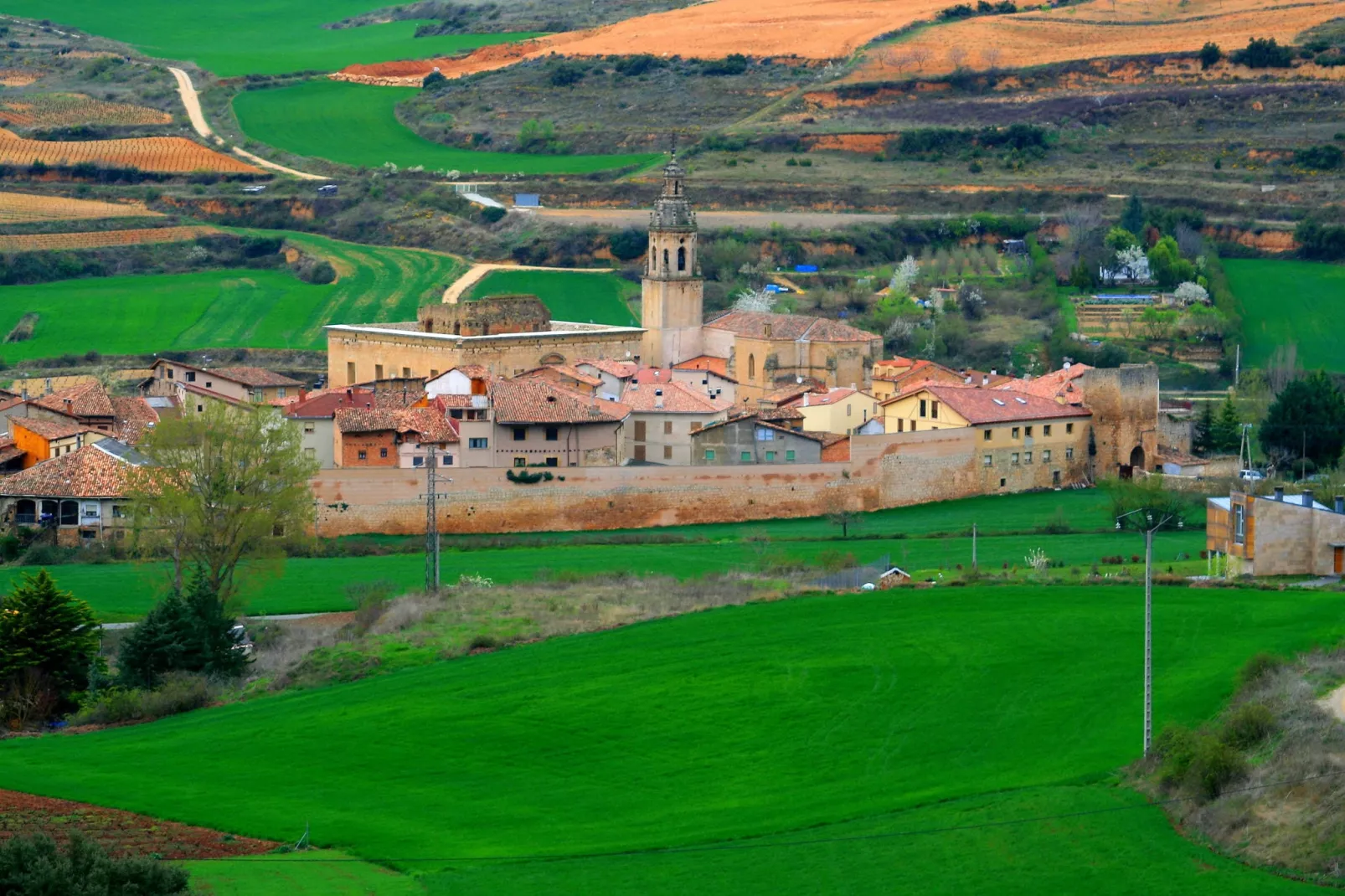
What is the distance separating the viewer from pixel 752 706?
108 feet

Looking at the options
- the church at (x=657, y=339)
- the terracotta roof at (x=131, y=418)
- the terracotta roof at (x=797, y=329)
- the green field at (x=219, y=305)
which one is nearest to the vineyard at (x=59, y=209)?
the green field at (x=219, y=305)

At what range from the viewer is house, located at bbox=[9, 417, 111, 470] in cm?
5284

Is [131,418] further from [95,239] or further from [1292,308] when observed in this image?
[1292,308]

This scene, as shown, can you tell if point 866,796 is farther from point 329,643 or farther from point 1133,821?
point 329,643

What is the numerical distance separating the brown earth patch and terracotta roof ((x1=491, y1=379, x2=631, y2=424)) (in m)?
24.4

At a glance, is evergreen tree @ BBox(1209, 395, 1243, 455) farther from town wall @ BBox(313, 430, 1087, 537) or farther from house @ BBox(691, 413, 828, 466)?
house @ BBox(691, 413, 828, 466)

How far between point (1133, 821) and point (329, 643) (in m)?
15.7

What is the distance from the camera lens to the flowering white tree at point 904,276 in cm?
7962

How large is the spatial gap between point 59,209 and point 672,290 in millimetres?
37098

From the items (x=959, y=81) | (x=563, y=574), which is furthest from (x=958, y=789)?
(x=959, y=81)

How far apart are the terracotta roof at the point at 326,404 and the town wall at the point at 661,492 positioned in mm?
3651

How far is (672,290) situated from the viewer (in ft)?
211

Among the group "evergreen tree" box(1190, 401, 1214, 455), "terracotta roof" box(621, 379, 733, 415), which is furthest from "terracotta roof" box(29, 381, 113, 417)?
"evergreen tree" box(1190, 401, 1214, 455)

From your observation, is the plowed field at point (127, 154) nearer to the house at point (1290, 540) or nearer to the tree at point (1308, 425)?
the tree at point (1308, 425)
